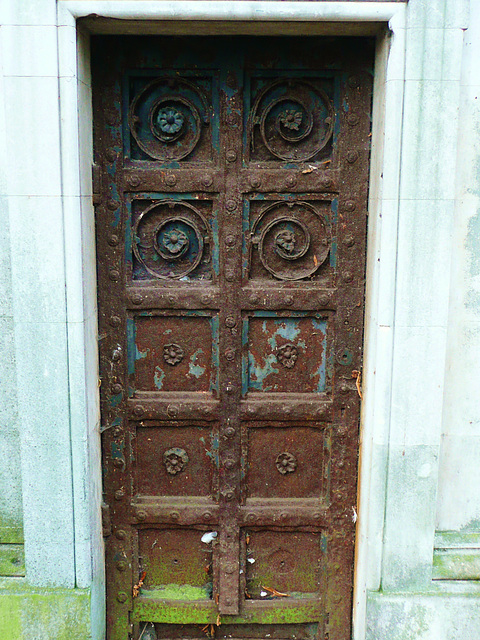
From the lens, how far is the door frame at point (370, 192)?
250 centimetres

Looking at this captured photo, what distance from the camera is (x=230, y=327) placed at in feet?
9.74

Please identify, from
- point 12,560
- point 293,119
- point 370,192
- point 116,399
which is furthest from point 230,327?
point 12,560

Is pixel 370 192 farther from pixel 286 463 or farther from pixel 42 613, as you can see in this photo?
pixel 42 613

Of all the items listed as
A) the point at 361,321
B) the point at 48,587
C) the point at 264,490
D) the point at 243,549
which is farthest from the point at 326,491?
the point at 48,587

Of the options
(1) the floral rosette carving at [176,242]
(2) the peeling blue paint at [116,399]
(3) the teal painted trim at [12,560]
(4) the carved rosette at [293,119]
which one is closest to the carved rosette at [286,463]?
(2) the peeling blue paint at [116,399]

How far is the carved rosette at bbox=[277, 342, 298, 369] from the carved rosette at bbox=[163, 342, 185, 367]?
0.54 metres

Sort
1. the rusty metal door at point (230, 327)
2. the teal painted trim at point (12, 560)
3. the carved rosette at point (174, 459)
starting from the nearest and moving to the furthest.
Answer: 1. the rusty metal door at point (230, 327)
2. the teal painted trim at point (12, 560)
3. the carved rosette at point (174, 459)

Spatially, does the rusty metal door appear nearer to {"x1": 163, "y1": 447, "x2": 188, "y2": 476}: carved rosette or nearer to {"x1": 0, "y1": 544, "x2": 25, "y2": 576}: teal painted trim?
{"x1": 163, "y1": 447, "x2": 188, "y2": 476}: carved rosette

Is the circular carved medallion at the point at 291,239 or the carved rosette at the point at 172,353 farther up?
the circular carved medallion at the point at 291,239

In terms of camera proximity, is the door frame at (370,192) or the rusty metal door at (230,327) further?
the rusty metal door at (230,327)

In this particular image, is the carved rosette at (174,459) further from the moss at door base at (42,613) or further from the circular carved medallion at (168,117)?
Answer: the circular carved medallion at (168,117)

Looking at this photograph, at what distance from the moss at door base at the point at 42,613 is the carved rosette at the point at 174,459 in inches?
29.4

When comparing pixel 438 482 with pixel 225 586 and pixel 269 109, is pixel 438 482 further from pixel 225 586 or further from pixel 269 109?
pixel 269 109

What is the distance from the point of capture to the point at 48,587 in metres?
2.92
